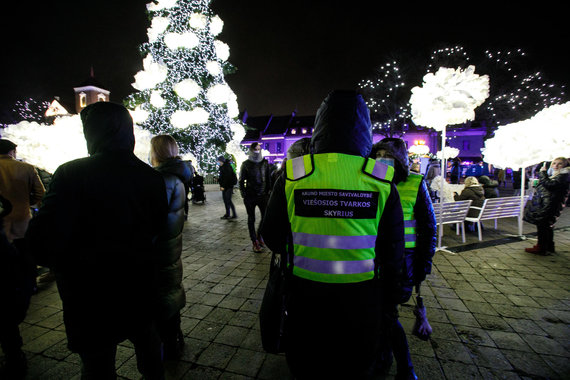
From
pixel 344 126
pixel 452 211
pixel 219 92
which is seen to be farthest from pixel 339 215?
pixel 219 92

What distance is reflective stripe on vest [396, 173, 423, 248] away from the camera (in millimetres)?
2197

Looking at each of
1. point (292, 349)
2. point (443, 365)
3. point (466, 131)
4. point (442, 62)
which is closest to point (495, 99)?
point (442, 62)

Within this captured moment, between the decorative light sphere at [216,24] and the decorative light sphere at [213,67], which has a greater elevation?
the decorative light sphere at [216,24]

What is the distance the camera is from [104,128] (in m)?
1.55

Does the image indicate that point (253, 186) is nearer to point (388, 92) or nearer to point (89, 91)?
point (388, 92)

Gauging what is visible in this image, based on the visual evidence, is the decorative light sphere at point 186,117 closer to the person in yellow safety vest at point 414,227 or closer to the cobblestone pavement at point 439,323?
the cobblestone pavement at point 439,323

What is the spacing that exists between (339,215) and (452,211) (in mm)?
5899

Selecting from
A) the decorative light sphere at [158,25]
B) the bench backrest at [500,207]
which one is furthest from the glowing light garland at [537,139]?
the decorative light sphere at [158,25]

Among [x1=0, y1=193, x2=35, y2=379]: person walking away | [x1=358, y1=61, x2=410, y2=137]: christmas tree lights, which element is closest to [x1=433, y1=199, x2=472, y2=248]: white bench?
[x1=0, y1=193, x2=35, y2=379]: person walking away

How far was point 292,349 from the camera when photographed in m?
1.34

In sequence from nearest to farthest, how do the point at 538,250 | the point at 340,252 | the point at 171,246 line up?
the point at 340,252 < the point at 171,246 < the point at 538,250

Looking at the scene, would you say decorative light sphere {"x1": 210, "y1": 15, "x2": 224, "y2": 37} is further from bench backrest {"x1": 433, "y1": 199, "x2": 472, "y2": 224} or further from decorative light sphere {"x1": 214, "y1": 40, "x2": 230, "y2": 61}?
bench backrest {"x1": 433, "y1": 199, "x2": 472, "y2": 224}

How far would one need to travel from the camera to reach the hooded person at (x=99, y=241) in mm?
1368

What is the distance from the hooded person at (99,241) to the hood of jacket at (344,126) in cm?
113
